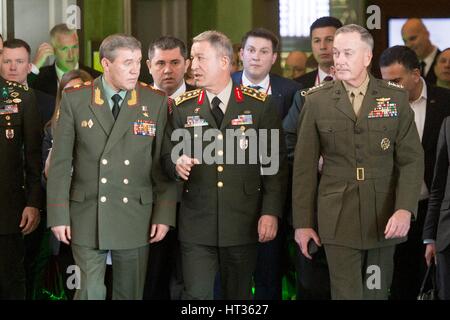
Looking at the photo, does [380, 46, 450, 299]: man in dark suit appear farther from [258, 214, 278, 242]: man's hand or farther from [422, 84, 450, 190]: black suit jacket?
[258, 214, 278, 242]: man's hand

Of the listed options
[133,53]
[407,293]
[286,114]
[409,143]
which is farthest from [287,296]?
[133,53]

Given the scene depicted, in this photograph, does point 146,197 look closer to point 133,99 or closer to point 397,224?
point 133,99

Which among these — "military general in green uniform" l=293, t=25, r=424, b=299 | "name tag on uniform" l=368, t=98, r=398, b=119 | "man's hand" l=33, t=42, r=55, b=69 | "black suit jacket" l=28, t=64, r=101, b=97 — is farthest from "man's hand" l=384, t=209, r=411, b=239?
"man's hand" l=33, t=42, r=55, b=69

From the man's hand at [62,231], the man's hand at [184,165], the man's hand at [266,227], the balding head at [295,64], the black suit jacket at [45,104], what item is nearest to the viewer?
A: the man's hand at [184,165]

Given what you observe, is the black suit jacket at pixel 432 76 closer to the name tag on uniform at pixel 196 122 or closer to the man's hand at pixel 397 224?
the man's hand at pixel 397 224

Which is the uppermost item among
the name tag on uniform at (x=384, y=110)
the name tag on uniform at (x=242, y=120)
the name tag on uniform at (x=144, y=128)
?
the name tag on uniform at (x=384, y=110)

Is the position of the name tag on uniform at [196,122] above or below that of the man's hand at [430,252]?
above

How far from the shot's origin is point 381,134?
16.2 feet

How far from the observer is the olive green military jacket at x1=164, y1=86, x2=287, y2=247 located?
5.02m

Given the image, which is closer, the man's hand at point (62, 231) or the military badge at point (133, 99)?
the man's hand at point (62, 231)

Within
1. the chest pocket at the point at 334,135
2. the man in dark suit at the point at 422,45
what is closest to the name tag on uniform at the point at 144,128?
the chest pocket at the point at 334,135

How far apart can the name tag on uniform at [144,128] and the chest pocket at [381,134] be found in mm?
1156

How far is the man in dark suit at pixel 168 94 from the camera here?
5699 millimetres

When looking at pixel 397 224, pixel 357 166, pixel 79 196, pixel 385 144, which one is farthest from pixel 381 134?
pixel 79 196
